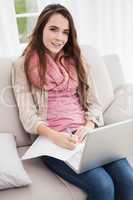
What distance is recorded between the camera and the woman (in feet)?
4.92

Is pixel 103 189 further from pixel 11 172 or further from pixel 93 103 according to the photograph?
pixel 93 103

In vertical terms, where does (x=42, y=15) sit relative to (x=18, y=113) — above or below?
above

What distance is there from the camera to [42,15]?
155cm

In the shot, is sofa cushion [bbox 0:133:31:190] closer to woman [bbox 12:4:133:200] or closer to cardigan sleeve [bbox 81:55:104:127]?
woman [bbox 12:4:133:200]

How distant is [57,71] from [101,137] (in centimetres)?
50

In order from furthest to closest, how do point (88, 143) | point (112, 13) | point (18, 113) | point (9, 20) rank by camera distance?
point (112, 13) < point (9, 20) < point (18, 113) < point (88, 143)

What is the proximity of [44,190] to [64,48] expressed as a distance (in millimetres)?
729

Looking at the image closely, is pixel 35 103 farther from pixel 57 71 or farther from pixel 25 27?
pixel 25 27

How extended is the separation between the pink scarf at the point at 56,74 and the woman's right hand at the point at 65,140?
26 cm

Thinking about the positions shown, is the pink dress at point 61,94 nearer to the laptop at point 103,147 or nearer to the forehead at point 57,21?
the forehead at point 57,21

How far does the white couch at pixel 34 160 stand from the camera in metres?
1.27

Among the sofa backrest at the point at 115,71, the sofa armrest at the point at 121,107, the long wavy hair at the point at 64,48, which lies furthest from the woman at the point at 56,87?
the sofa backrest at the point at 115,71

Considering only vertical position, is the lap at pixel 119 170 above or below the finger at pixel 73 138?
below

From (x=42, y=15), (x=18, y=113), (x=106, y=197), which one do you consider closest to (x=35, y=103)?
(x=18, y=113)
